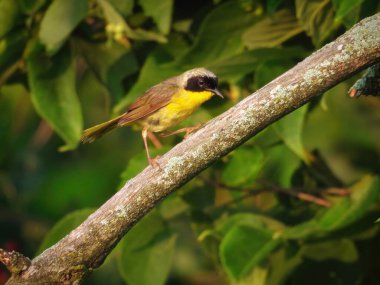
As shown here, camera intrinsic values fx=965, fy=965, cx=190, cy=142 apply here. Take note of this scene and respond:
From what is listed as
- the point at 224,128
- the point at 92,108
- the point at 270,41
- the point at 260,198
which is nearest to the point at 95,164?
the point at 92,108

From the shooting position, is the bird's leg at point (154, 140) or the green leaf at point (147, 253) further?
the bird's leg at point (154, 140)

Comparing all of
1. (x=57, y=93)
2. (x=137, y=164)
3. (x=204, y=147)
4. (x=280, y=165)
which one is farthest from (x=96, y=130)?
(x=204, y=147)

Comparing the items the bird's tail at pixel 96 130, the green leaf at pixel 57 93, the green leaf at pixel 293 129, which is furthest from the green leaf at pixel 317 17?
the green leaf at pixel 57 93

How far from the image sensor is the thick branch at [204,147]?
269 centimetres

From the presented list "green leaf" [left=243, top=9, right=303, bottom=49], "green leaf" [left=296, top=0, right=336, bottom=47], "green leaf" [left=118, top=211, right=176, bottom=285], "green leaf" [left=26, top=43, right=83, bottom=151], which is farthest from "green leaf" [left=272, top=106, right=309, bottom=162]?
"green leaf" [left=26, top=43, right=83, bottom=151]

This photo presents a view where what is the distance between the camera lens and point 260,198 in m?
4.18

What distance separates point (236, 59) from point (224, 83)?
33 cm

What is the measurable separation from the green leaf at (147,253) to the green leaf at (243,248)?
370 millimetres

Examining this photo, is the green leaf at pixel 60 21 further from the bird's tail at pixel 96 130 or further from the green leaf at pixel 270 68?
the green leaf at pixel 270 68

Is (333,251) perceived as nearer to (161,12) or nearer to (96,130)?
(96,130)

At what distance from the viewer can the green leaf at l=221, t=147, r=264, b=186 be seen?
3.77m

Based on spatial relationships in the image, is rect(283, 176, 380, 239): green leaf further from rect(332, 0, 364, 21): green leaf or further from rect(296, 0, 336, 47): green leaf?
rect(332, 0, 364, 21): green leaf

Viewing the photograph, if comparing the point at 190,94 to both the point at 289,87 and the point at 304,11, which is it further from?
the point at 289,87

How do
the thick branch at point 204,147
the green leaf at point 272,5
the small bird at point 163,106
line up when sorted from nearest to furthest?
the thick branch at point 204,147, the green leaf at point 272,5, the small bird at point 163,106
